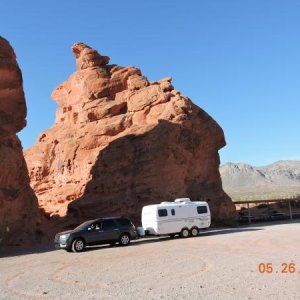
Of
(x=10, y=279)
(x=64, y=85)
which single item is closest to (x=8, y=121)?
(x=10, y=279)

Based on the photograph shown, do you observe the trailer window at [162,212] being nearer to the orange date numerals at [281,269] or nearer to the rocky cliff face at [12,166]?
the rocky cliff face at [12,166]

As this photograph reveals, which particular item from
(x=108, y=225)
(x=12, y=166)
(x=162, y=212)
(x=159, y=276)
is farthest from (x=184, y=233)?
(x=159, y=276)

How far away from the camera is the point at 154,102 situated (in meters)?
40.3

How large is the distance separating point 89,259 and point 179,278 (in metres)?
6.63

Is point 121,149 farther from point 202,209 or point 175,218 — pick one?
point 175,218

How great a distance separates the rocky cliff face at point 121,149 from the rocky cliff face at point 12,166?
6.92m

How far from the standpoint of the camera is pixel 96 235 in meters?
21.9

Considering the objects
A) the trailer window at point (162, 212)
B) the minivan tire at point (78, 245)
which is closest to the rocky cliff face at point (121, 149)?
the trailer window at point (162, 212)

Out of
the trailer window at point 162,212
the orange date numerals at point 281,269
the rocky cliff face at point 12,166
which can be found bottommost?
the orange date numerals at point 281,269

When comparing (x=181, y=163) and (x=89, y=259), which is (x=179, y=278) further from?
(x=181, y=163)

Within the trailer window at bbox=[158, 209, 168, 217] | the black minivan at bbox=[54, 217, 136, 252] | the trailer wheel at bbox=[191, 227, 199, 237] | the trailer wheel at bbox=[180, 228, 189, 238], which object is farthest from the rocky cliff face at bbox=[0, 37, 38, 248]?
the trailer wheel at bbox=[191, 227, 199, 237]

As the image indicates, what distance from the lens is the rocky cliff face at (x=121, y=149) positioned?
3425 cm

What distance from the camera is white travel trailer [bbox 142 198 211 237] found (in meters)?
25.6

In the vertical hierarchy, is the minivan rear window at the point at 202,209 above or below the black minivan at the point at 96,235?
above
